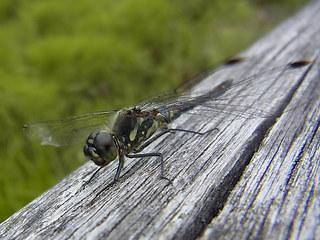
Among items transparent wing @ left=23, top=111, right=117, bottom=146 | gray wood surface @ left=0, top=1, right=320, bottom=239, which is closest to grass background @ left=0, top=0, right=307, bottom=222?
transparent wing @ left=23, top=111, right=117, bottom=146

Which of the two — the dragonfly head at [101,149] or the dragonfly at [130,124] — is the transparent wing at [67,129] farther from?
the dragonfly head at [101,149]

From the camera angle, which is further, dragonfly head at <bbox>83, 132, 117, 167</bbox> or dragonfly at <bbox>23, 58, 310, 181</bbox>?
dragonfly at <bbox>23, 58, 310, 181</bbox>

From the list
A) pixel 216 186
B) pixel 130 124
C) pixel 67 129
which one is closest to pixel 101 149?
pixel 130 124

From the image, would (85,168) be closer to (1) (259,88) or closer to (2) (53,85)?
(1) (259,88)

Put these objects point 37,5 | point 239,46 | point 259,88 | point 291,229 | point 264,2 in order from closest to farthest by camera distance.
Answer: point 291,229 < point 259,88 < point 239,46 < point 37,5 < point 264,2

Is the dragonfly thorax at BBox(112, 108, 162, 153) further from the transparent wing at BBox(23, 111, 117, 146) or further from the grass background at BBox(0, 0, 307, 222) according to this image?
the grass background at BBox(0, 0, 307, 222)

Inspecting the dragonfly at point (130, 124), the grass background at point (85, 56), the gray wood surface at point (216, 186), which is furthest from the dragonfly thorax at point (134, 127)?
the grass background at point (85, 56)

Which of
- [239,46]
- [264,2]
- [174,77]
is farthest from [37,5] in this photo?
[264,2]
